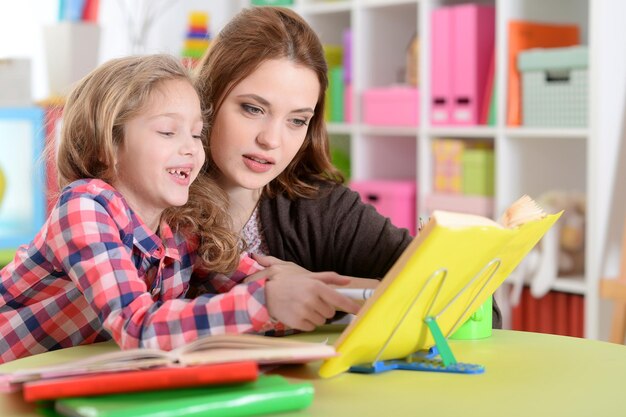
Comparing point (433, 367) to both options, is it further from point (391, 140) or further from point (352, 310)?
point (391, 140)

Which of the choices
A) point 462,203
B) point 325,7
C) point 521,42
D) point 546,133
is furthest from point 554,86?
point 325,7

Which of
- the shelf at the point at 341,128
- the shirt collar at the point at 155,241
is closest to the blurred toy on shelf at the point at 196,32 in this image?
the shelf at the point at 341,128

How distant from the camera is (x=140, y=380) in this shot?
93cm

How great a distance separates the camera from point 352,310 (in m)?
1.14

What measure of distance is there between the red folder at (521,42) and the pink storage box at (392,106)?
375 mm

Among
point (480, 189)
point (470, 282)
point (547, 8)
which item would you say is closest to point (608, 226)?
point (480, 189)

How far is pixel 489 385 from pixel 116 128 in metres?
0.63

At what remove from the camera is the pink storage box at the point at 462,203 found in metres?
3.15

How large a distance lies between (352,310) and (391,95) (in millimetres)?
2299

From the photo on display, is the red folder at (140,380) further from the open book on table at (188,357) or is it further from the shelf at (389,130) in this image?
the shelf at (389,130)

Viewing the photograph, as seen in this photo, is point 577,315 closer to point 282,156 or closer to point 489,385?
point 282,156

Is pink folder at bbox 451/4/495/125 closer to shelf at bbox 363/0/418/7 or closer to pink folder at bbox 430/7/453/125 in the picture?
pink folder at bbox 430/7/453/125

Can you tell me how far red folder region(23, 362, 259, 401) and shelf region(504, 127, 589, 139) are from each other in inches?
81.5

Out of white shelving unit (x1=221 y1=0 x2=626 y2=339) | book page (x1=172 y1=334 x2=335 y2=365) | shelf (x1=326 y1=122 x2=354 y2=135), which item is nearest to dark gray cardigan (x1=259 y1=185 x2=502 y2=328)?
book page (x1=172 y1=334 x2=335 y2=365)
